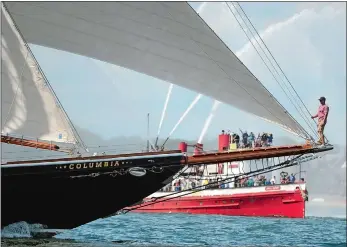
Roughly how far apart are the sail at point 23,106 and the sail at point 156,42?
1837 mm

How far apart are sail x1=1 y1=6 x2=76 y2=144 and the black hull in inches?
37.8

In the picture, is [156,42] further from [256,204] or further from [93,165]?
[256,204]

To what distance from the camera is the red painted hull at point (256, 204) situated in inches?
2010

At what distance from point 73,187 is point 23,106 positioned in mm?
2822

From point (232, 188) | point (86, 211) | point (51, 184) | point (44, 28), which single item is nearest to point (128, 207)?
point (86, 211)

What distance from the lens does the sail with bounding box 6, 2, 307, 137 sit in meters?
17.3

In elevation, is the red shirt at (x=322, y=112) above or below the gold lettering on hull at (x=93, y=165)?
above

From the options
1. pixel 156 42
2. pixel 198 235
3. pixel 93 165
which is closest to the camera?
pixel 93 165

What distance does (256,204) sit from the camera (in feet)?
171

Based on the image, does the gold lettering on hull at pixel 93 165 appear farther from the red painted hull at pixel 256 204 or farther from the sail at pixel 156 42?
the red painted hull at pixel 256 204

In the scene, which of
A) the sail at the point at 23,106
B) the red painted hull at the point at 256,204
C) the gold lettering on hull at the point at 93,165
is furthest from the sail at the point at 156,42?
the red painted hull at the point at 256,204

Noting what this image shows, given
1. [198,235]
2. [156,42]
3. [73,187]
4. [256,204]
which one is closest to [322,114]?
[156,42]

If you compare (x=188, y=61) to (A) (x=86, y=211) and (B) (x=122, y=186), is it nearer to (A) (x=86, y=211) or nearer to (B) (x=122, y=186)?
(B) (x=122, y=186)

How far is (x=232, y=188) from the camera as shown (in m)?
53.5
